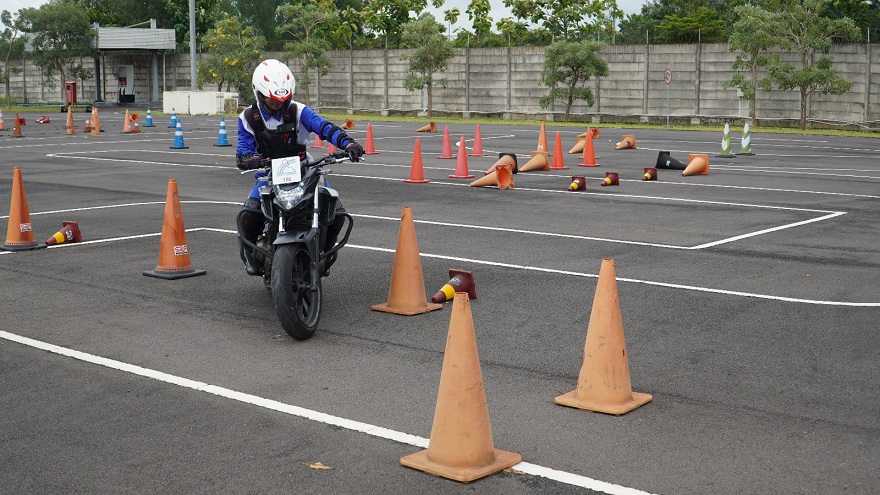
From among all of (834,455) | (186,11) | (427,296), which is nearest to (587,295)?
(427,296)

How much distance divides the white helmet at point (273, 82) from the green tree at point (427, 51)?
38.3m

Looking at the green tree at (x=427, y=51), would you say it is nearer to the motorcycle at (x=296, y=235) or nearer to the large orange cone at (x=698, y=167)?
the large orange cone at (x=698, y=167)

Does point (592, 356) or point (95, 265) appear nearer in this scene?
→ point (592, 356)

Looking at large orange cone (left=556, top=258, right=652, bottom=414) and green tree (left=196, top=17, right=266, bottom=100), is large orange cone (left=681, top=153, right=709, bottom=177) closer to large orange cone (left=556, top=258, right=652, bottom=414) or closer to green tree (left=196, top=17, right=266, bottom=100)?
large orange cone (left=556, top=258, right=652, bottom=414)

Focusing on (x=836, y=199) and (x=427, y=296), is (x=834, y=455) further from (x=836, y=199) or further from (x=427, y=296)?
(x=836, y=199)

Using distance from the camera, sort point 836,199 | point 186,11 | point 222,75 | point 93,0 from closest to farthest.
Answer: point 836,199 < point 222,75 < point 186,11 < point 93,0

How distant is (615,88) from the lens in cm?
4278

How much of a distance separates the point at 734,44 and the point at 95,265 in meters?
30.4

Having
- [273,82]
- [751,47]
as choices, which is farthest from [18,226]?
[751,47]

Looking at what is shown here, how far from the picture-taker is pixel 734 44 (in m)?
37.0

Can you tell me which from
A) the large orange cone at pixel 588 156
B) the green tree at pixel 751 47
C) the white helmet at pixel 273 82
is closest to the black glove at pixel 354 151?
the white helmet at pixel 273 82

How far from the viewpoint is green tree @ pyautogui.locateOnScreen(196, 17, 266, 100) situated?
181 ft

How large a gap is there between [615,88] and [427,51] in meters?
8.45

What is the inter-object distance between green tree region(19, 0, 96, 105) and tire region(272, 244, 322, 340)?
58932mm
